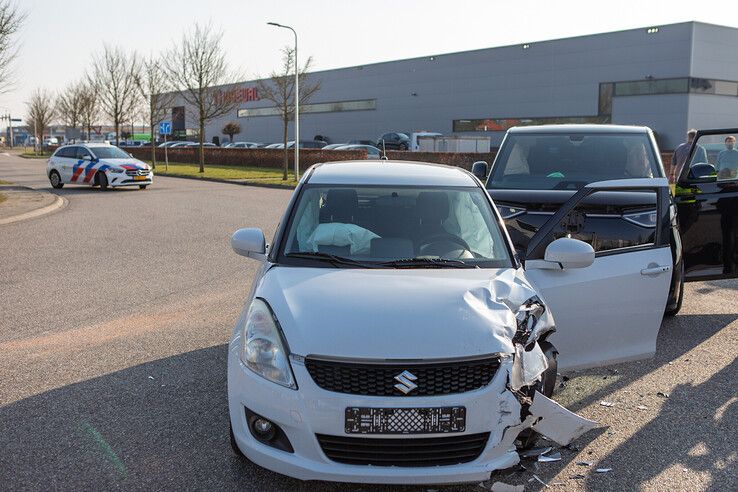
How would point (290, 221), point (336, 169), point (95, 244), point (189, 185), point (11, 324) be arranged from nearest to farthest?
point (290, 221) < point (336, 169) < point (11, 324) < point (95, 244) < point (189, 185)

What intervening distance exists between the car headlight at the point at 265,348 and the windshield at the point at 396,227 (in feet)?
2.25

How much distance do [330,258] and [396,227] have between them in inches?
21.9

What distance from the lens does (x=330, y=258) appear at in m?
4.20

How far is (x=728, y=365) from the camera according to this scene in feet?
18.9

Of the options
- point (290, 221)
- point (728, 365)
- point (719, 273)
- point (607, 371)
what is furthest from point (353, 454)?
point (719, 273)

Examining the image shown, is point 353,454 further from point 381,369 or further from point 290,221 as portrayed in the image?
point 290,221

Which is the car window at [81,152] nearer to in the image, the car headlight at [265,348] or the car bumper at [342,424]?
the car headlight at [265,348]

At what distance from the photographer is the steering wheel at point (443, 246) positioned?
171 inches

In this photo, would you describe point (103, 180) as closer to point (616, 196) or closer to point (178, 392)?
point (178, 392)

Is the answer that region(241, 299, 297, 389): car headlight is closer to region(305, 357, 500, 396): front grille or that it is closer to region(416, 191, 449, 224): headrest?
region(305, 357, 500, 396): front grille

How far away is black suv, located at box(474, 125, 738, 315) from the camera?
573cm

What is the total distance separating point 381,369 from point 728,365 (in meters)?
3.78

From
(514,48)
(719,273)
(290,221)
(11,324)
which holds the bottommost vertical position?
(11,324)

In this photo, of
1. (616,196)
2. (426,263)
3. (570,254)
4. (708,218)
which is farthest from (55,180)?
(570,254)
